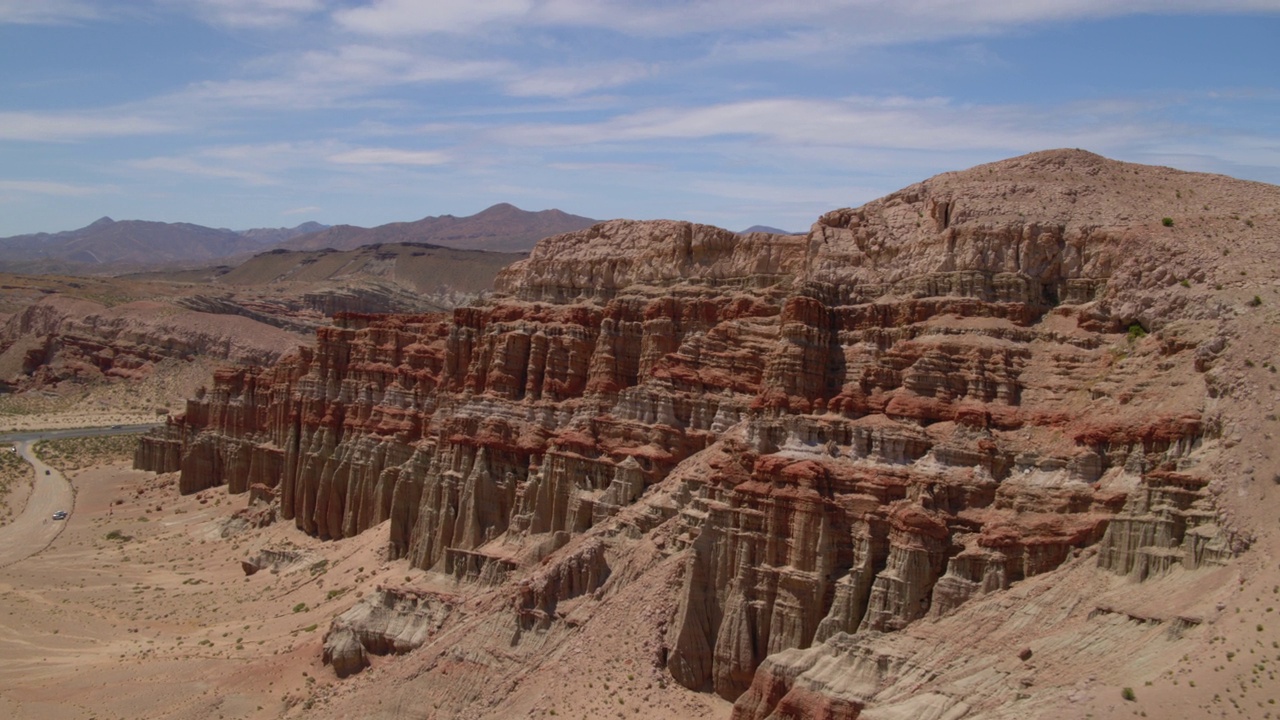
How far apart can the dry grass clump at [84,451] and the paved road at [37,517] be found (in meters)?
1.23

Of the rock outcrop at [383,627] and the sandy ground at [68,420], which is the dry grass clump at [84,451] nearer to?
the sandy ground at [68,420]

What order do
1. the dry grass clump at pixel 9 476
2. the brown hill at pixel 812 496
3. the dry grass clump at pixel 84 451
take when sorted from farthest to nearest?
the dry grass clump at pixel 84 451 < the dry grass clump at pixel 9 476 < the brown hill at pixel 812 496

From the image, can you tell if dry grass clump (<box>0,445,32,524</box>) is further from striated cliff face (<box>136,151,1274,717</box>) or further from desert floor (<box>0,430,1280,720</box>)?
striated cliff face (<box>136,151,1274,717</box>)

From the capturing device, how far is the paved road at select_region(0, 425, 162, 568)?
291ft

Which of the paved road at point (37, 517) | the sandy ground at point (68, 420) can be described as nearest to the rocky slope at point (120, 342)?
the sandy ground at point (68, 420)

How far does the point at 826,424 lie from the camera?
4869 centimetres

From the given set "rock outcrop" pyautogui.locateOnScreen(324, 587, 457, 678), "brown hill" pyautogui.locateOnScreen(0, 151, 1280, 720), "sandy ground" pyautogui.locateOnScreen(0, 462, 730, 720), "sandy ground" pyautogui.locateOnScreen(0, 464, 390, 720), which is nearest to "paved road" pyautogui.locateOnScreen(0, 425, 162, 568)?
"sandy ground" pyautogui.locateOnScreen(0, 464, 390, 720)

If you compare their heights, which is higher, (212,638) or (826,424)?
(826,424)

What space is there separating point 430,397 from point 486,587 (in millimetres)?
20030

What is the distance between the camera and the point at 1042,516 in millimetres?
41719

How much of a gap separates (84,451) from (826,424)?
98.5 metres

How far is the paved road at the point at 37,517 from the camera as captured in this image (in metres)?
88.8

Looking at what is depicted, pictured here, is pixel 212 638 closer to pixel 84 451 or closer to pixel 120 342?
pixel 84 451

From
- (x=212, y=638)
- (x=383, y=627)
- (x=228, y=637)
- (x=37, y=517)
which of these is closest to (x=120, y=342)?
(x=37, y=517)
